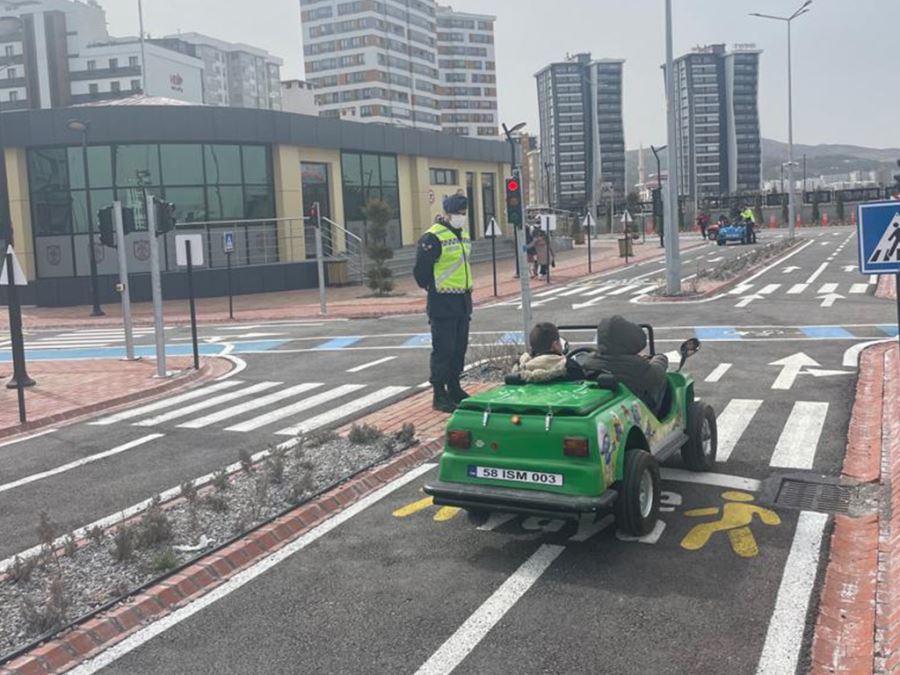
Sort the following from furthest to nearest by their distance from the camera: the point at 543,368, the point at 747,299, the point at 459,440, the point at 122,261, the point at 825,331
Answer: the point at 747,299
the point at 825,331
the point at 122,261
the point at 543,368
the point at 459,440

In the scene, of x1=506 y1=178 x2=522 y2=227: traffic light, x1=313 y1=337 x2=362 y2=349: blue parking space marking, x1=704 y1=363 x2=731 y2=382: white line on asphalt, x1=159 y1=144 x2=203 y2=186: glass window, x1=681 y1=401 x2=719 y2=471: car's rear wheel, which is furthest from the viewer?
x1=159 y1=144 x2=203 y2=186: glass window

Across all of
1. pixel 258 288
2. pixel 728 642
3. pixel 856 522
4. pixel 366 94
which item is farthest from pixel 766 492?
pixel 366 94

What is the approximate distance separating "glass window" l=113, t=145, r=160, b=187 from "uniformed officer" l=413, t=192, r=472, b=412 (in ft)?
85.1

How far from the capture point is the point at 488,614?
5098mm

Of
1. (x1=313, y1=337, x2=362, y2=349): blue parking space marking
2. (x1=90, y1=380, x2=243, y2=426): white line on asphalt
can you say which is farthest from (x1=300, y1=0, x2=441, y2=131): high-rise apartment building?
(x1=90, y1=380, x2=243, y2=426): white line on asphalt

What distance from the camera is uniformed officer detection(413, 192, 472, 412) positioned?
9.80 metres

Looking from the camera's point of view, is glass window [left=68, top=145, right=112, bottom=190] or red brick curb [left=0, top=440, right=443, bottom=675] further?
glass window [left=68, top=145, right=112, bottom=190]

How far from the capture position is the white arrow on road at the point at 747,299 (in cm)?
2181

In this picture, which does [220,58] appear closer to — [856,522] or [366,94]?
[366,94]

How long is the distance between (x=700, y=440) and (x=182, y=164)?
29.6 meters

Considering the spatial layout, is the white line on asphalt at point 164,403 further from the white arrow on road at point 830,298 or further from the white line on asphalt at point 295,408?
the white arrow on road at point 830,298

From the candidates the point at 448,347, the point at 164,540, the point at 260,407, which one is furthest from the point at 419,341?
the point at 164,540

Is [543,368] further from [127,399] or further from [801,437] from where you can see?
[127,399]

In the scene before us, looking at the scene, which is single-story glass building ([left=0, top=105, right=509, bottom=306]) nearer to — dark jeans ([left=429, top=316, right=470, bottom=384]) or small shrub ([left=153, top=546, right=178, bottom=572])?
dark jeans ([left=429, top=316, right=470, bottom=384])
